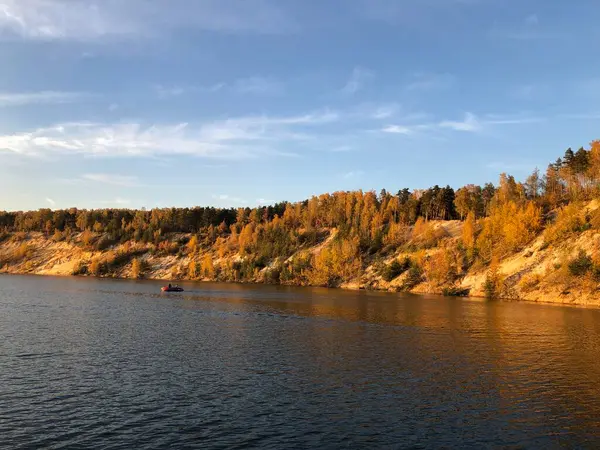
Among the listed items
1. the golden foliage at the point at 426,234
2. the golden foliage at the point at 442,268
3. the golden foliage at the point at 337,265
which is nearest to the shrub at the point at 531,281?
the golden foliage at the point at 442,268

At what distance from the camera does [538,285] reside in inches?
4870

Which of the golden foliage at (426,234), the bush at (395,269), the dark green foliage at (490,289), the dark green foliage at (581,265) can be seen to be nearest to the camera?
the dark green foliage at (581,265)

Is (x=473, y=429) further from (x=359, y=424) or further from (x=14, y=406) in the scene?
(x=14, y=406)

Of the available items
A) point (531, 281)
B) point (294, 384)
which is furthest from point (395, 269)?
point (294, 384)

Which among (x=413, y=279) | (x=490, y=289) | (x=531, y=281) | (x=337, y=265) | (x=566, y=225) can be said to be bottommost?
(x=490, y=289)

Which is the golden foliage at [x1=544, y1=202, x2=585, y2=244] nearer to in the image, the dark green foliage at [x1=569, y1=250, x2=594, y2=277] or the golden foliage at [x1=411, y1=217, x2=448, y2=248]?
the dark green foliage at [x1=569, y1=250, x2=594, y2=277]

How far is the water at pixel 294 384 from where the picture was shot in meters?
27.9

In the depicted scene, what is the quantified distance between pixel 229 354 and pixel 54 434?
23.6 metres

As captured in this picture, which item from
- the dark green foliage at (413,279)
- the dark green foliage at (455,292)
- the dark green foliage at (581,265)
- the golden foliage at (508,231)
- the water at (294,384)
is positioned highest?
the golden foliage at (508,231)

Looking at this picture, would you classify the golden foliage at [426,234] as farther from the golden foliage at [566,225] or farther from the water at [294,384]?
the water at [294,384]

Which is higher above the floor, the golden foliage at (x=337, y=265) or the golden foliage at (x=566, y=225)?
the golden foliage at (x=566, y=225)

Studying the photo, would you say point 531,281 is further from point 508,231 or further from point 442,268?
point 442,268

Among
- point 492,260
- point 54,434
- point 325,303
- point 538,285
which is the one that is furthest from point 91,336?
point 492,260

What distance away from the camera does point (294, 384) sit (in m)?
38.5
